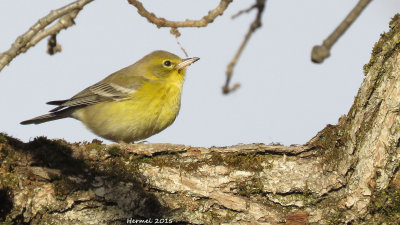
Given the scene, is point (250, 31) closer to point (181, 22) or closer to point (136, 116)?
point (181, 22)

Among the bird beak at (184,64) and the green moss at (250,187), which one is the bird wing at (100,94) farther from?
the green moss at (250,187)

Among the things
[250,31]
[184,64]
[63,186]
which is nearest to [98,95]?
[184,64]

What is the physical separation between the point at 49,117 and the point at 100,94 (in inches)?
40.8

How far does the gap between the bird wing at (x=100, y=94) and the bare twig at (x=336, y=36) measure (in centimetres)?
425

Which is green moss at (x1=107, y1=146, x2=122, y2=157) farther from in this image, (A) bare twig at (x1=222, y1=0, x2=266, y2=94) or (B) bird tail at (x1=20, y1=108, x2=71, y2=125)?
(B) bird tail at (x1=20, y1=108, x2=71, y2=125)

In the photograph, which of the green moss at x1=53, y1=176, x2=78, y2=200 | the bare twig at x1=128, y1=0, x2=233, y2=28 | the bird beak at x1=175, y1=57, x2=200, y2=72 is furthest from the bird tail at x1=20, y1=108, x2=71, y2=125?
the bare twig at x1=128, y1=0, x2=233, y2=28

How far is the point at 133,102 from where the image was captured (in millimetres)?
7910

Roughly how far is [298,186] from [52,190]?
103 inches

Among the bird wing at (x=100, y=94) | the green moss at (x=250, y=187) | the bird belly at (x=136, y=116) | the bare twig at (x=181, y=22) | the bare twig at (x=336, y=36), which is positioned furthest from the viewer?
the bird wing at (x=100, y=94)

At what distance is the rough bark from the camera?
5.05m

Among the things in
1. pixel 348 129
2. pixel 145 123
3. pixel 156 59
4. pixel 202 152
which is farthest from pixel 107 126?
pixel 348 129

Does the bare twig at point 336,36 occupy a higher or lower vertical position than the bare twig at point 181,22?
lower


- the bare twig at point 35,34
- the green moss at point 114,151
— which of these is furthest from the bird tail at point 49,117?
the bare twig at point 35,34

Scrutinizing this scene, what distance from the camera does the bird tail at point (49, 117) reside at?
871cm
